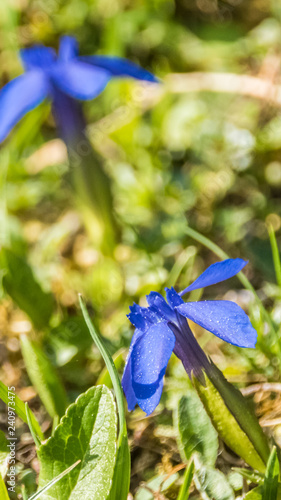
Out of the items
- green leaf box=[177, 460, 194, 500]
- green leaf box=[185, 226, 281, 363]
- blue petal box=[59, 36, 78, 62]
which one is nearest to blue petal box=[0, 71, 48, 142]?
blue petal box=[59, 36, 78, 62]

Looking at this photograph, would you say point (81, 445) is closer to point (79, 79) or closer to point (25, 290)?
point (25, 290)

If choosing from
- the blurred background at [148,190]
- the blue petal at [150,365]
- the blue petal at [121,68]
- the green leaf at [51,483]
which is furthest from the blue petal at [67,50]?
the green leaf at [51,483]

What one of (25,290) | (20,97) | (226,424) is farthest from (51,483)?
(20,97)

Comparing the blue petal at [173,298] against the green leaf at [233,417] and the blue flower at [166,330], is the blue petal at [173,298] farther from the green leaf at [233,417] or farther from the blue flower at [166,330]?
the green leaf at [233,417]

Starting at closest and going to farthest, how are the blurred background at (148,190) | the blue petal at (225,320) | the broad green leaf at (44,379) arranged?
1. the blue petal at (225,320)
2. the broad green leaf at (44,379)
3. the blurred background at (148,190)

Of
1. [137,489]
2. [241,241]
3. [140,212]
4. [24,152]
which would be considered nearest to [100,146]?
[24,152]

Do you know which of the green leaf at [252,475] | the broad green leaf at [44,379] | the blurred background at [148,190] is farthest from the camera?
the blurred background at [148,190]
